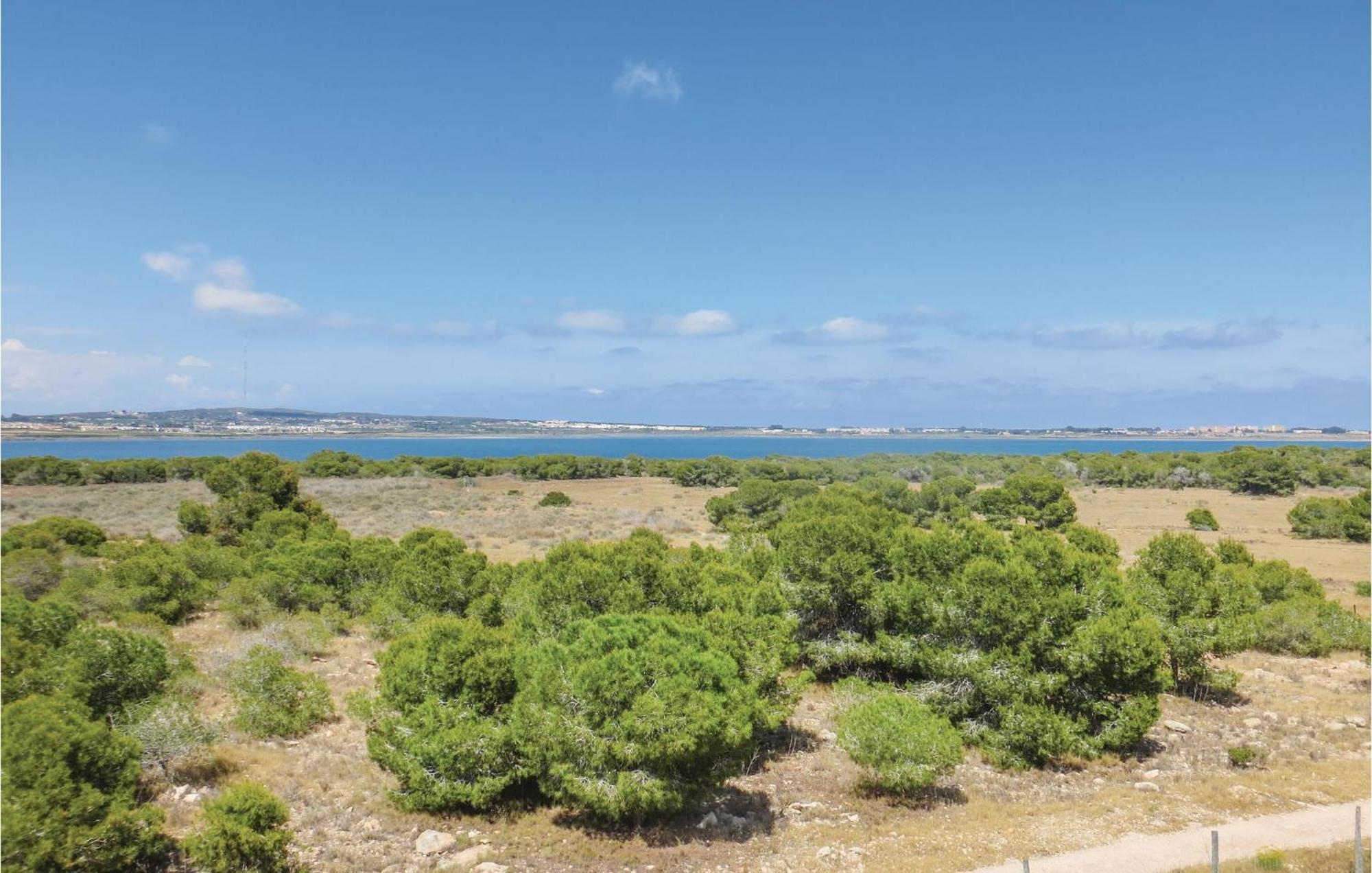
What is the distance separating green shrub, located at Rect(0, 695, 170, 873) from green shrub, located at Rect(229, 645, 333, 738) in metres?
4.69

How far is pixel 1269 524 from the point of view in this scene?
49.1m

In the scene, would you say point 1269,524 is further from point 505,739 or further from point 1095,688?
point 505,739

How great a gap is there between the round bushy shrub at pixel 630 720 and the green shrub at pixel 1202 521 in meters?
46.1

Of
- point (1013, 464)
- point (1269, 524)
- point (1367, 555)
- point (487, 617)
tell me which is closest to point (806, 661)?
point (487, 617)

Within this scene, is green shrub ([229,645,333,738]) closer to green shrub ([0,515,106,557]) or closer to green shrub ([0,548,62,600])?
green shrub ([0,548,62,600])

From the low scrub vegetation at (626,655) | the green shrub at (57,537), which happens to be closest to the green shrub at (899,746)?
the low scrub vegetation at (626,655)

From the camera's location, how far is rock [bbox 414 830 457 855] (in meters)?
10.2

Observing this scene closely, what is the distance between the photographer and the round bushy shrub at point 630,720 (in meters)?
9.88

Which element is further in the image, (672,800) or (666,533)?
(666,533)

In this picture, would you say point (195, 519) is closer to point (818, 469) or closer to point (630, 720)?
point (630, 720)

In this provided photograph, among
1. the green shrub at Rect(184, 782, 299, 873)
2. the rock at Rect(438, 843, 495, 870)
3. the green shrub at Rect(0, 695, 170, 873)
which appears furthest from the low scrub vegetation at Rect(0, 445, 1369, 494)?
the green shrub at Rect(0, 695, 170, 873)

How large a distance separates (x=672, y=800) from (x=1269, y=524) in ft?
183

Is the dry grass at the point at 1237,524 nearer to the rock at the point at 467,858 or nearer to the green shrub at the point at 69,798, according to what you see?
the rock at the point at 467,858

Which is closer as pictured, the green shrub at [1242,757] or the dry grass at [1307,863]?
the dry grass at [1307,863]
